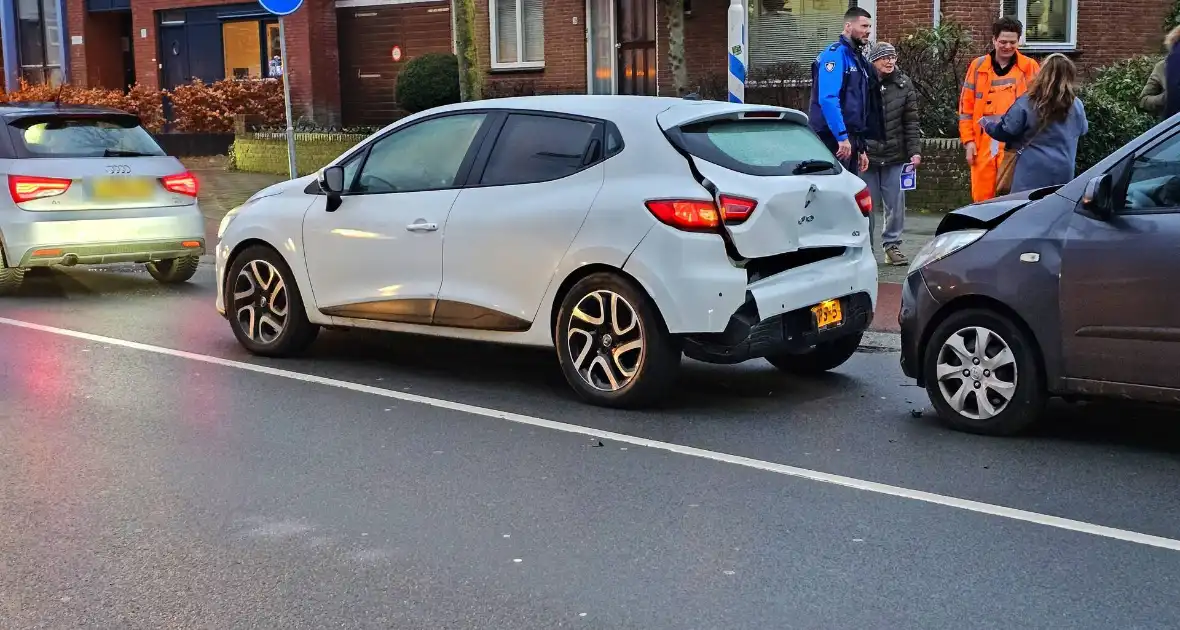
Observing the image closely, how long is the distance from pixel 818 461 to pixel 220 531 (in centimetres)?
254

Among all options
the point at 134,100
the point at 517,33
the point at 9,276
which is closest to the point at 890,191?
the point at 9,276

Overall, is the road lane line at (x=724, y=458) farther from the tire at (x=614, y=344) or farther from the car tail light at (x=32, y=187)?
the car tail light at (x=32, y=187)

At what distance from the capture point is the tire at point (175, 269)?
40.7 ft

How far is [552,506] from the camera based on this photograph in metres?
5.45

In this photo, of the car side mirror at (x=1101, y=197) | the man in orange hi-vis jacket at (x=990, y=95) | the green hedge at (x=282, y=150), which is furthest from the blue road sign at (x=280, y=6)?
the green hedge at (x=282, y=150)

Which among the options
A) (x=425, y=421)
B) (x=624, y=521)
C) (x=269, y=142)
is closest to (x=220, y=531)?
(x=624, y=521)

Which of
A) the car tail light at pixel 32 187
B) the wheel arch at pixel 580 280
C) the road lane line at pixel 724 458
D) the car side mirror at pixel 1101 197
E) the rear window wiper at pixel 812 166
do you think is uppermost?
the rear window wiper at pixel 812 166

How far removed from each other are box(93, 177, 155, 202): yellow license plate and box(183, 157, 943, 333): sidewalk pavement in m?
3.64

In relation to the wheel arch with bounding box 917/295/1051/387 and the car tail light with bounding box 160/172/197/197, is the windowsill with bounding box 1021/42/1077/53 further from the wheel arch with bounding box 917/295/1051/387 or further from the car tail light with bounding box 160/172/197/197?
the wheel arch with bounding box 917/295/1051/387

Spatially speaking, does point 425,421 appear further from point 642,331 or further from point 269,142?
point 269,142

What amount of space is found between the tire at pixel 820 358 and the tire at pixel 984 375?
3.83 ft

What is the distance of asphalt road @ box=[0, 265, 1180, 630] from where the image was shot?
437 centimetres

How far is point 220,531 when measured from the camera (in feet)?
16.9

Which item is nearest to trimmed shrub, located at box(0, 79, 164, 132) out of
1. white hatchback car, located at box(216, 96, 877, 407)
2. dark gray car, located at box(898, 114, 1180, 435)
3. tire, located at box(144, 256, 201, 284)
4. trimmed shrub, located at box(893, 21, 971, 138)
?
trimmed shrub, located at box(893, 21, 971, 138)
